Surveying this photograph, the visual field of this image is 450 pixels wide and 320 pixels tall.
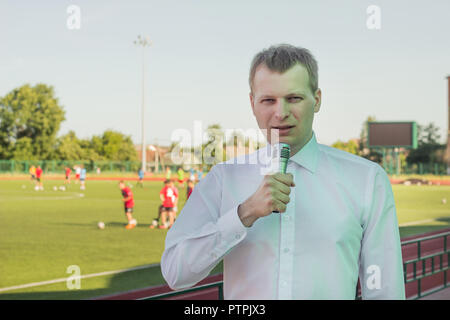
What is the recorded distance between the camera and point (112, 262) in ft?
33.9

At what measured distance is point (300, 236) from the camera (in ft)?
4.96

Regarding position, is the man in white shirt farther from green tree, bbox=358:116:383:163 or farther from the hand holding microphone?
green tree, bbox=358:116:383:163

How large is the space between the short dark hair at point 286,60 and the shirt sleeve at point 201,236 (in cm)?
35

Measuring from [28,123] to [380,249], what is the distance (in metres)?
67.1

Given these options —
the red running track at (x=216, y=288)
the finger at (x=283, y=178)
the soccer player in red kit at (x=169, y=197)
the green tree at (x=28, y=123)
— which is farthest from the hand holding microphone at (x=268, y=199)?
the green tree at (x=28, y=123)

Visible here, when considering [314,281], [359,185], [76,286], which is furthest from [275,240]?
[76,286]

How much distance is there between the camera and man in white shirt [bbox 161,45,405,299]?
150cm

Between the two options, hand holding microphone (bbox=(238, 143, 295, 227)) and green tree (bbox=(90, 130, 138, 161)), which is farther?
green tree (bbox=(90, 130, 138, 161))

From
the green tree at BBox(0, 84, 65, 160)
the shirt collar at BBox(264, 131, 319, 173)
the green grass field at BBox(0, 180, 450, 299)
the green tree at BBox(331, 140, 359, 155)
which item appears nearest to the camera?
the shirt collar at BBox(264, 131, 319, 173)

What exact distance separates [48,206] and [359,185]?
74.4ft

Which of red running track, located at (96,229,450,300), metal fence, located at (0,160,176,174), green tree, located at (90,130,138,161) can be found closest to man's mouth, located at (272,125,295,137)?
red running track, located at (96,229,450,300)

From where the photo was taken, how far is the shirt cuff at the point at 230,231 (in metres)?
1.43

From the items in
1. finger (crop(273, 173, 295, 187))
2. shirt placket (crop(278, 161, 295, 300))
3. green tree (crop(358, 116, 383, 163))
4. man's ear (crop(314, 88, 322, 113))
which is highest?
green tree (crop(358, 116, 383, 163))
